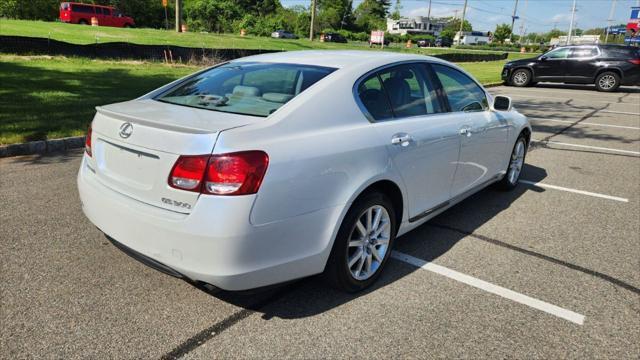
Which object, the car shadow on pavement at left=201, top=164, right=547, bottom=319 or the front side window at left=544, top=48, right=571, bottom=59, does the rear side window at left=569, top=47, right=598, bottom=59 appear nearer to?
the front side window at left=544, top=48, right=571, bottom=59

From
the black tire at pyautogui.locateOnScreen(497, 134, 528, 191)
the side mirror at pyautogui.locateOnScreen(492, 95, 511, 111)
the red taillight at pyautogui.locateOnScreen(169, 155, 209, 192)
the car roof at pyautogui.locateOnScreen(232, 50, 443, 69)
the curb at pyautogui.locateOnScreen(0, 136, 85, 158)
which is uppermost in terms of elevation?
the car roof at pyautogui.locateOnScreen(232, 50, 443, 69)

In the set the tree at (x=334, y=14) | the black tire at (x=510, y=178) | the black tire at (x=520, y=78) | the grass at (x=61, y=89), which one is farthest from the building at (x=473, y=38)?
the black tire at (x=510, y=178)

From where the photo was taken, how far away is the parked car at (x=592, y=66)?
18094 mm

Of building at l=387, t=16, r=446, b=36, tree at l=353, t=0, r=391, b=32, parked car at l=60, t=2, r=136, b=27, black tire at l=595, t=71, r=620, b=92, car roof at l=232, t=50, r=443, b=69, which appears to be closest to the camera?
car roof at l=232, t=50, r=443, b=69

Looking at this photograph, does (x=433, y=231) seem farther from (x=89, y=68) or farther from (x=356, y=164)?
(x=89, y=68)

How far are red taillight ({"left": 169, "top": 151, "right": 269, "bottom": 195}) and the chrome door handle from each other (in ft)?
3.70

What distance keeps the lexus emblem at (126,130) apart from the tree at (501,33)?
460 ft

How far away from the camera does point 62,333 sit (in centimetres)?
258

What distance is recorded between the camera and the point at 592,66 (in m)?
18.4

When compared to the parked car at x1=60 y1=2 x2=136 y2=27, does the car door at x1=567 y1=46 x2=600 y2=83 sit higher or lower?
lower

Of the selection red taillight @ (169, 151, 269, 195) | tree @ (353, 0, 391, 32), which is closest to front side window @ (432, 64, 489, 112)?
red taillight @ (169, 151, 269, 195)

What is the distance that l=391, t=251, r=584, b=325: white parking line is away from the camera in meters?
3.02

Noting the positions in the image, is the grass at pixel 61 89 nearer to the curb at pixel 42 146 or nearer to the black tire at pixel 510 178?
the curb at pixel 42 146

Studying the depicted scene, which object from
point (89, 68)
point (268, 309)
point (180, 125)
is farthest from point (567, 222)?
point (89, 68)
